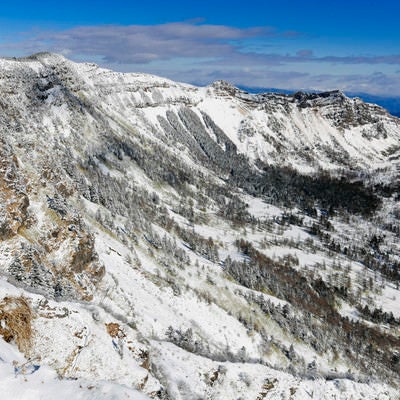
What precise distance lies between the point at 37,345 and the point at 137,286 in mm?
37510

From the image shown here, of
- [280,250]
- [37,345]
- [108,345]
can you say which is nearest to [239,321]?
[108,345]

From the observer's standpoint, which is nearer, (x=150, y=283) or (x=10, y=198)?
(x=10, y=198)

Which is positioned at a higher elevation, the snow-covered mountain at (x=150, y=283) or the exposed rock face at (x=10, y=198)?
the exposed rock face at (x=10, y=198)

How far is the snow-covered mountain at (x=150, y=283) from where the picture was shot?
2425cm


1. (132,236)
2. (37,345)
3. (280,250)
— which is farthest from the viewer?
(280,250)

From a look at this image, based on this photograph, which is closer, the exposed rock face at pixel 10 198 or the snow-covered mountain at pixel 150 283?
the snow-covered mountain at pixel 150 283

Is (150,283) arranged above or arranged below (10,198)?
below

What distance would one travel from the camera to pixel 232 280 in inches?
3875

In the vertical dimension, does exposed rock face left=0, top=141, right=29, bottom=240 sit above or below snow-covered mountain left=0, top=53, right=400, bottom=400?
above

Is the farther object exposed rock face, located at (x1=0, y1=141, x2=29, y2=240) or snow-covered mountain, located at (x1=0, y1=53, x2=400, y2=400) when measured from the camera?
exposed rock face, located at (x1=0, y1=141, x2=29, y2=240)

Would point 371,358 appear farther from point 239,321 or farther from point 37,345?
point 37,345

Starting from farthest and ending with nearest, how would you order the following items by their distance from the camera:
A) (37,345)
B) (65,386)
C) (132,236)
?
(132,236), (37,345), (65,386)

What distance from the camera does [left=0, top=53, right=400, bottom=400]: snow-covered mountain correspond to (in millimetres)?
24250

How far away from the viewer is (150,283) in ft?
209
